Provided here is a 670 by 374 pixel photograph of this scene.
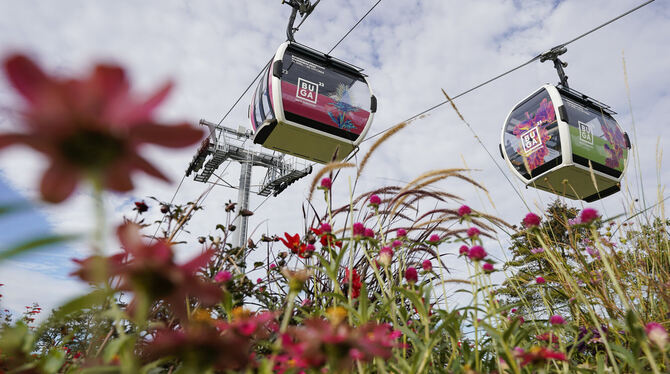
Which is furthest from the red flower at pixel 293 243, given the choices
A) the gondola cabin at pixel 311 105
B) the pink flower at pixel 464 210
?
Answer: the gondola cabin at pixel 311 105

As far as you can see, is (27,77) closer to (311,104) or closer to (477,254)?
(477,254)

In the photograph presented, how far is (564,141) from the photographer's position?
3.17 meters

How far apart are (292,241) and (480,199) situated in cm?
72

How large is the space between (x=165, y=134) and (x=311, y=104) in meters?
2.55

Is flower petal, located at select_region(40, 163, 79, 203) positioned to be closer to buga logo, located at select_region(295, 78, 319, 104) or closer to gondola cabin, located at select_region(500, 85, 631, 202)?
buga logo, located at select_region(295, 78, 319, 104)

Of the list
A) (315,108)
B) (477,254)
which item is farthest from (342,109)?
(477,254)

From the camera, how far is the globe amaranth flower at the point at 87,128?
19 cm

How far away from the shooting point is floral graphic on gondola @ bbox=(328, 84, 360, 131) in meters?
2.77

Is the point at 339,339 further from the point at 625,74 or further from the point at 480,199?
the point at 625,74

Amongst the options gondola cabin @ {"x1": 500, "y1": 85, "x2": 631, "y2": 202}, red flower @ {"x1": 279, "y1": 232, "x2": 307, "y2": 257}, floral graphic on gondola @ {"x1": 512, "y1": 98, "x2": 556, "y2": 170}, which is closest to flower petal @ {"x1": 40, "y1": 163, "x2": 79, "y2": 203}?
red flower @ {"x1": 279, "y1": 232, "x2": 307, "y2": 257}

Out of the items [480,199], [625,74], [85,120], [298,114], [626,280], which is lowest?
[85,120]

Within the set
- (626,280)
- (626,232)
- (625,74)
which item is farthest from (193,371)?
(626,232)

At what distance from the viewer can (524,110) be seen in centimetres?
370

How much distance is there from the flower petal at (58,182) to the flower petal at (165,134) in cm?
4
